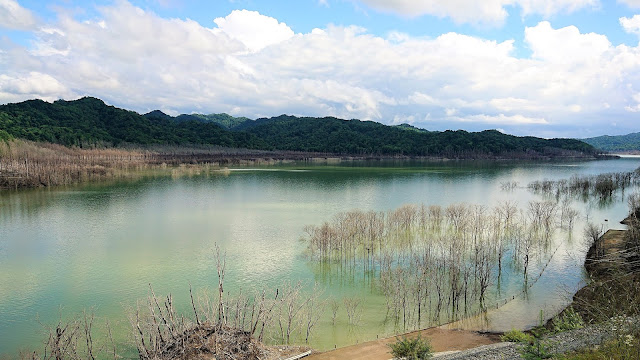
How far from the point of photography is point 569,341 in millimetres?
12055

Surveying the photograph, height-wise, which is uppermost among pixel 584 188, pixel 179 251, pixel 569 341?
pixel 584 188

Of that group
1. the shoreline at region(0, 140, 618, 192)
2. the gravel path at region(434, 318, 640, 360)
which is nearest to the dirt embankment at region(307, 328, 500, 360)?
the gravel path at region(434, 318, 640, 360)

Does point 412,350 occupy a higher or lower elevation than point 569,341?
lower

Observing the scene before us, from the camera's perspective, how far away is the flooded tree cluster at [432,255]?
2014cm

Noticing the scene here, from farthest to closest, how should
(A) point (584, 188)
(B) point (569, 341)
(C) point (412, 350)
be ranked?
(A) point (584, 188)
(C) point (412, 350)
(B) point (569, 341)

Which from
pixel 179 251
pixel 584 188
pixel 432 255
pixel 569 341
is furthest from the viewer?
pixel 584 188

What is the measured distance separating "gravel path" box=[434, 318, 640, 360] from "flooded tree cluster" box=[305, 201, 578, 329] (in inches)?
210

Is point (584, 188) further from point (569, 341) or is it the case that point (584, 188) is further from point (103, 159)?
point (103, 159)

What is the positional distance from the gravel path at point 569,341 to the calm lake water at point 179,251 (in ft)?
16.9

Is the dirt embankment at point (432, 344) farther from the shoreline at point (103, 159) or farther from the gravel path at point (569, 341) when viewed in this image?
the shoreline at point (103, 159)

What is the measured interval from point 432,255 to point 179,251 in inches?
710

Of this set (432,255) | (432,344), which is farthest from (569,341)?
(432,255)

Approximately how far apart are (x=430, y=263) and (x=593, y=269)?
1002 centimetres

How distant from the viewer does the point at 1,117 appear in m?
126
